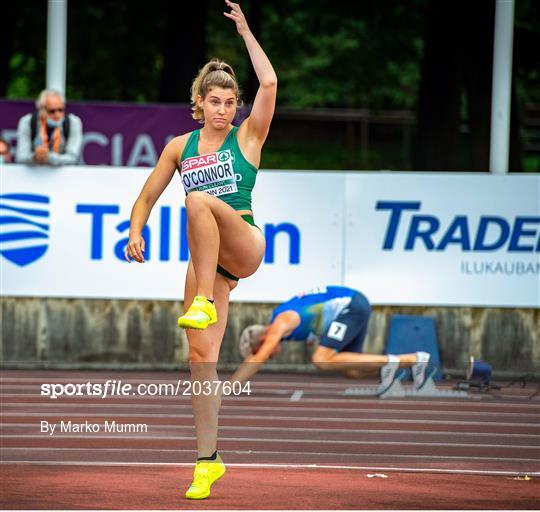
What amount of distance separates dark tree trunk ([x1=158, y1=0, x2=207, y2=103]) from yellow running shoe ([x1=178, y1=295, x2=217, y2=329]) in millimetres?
17228

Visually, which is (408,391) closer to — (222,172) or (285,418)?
(285,418)

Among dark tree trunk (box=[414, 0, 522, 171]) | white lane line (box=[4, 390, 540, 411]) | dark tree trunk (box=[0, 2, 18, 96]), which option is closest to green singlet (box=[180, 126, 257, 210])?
white lane line (box=[4, 390, 540, 411])

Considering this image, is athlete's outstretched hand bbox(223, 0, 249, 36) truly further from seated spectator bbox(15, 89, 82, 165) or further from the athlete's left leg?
seated spectator bbox(15, 89, 82, 165)

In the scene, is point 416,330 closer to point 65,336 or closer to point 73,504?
point 65,336

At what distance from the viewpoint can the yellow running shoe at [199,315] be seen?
7012 millimetres

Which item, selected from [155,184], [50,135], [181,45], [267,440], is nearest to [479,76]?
[181,45]

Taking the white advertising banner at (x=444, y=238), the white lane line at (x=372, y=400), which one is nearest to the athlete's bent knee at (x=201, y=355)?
the white lane line at (x=372, y=400)

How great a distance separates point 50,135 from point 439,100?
1046 cm

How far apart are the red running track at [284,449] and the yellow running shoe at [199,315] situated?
0.96 metres

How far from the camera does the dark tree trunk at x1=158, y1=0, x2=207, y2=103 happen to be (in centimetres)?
2420

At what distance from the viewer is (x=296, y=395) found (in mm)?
13000

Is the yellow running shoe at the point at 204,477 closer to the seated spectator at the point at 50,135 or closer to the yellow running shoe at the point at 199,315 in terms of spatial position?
the yellow running shoe at the point at 199,315

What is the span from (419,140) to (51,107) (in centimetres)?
1073

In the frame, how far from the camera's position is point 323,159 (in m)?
35.3
